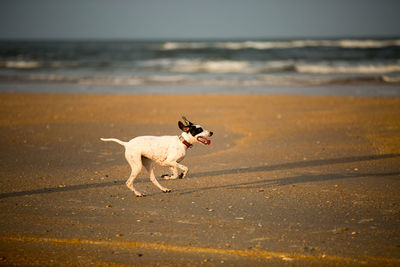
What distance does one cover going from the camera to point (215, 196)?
668 cm

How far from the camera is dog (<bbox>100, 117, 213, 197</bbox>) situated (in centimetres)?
647

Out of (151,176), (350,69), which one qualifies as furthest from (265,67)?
(151,176)

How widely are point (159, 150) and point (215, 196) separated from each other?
3.43 feet

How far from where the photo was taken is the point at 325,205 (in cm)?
621

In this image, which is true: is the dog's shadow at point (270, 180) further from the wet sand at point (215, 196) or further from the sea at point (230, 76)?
the sea at point (230, 76)

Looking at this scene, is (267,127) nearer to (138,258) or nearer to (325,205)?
(325,205)

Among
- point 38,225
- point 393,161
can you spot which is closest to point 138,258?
point 38,225

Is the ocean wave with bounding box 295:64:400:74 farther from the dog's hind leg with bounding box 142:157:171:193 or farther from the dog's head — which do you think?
the dog's hind leg with bounding box 142:157:171:193

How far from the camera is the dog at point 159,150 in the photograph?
6473 mm

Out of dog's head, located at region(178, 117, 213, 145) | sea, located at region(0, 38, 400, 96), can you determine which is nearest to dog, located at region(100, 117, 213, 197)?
dog's head, located at region(178, 117, 213, 145)

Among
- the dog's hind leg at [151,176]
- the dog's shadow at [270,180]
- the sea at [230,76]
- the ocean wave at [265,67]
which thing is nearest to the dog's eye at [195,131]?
the dog's hind leg at [151,176]

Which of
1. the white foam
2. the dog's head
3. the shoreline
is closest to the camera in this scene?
the dog's head

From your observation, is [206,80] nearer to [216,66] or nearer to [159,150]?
[216,66]

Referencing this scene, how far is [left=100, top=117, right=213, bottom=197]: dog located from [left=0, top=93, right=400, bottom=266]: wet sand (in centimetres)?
41
